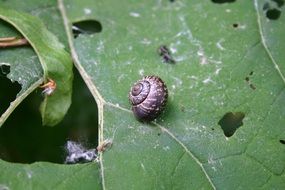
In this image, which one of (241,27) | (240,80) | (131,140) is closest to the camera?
(131,140)

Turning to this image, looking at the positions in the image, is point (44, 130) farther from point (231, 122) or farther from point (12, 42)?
point (231, 122)

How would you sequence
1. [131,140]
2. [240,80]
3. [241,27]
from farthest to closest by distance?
[241,27], [240,80], [131,140]

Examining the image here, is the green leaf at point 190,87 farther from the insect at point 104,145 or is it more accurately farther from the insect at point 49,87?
the insect at point 49,87

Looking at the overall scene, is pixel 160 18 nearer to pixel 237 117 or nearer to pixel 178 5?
pixel 178 5

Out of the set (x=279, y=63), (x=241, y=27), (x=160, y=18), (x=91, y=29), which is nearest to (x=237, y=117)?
(x=279, y=63)

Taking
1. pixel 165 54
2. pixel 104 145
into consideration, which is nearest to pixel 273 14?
pixel 165 54

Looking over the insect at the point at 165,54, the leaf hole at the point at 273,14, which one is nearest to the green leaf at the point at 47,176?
the insect at the point at 165,54
